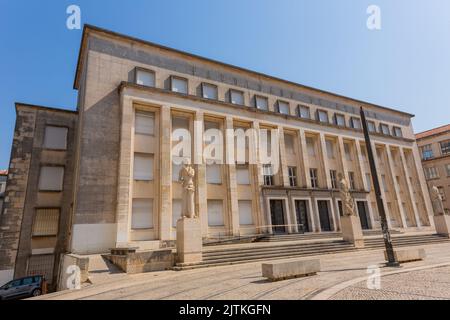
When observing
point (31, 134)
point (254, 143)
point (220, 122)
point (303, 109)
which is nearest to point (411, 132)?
point (303, 109)

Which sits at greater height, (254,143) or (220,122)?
(220,122)

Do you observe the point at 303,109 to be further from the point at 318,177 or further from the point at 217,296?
the point at 217,296

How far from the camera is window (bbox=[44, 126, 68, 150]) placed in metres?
20.7

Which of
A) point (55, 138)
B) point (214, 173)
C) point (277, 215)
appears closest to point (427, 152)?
point (277, 215)

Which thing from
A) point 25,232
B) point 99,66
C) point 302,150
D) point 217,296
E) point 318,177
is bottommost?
point 217,296

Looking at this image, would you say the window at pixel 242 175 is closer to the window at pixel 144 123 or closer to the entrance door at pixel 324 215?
the window at pixel 144 123

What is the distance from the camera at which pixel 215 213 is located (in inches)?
791

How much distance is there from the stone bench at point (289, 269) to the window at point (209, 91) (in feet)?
55.9

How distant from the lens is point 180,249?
1152cm

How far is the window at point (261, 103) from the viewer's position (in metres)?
24.9

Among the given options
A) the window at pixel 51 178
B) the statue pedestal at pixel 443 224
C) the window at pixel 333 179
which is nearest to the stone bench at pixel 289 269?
the window at pixel 51 178

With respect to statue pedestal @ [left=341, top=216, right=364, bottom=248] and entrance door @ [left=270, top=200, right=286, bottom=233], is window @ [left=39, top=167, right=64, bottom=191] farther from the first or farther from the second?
statue pedestal @ [left=341, top=216, right=364, bottom=248]

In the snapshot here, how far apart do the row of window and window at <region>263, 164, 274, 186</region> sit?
5814 mm

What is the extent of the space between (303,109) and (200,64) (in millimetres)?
12210
